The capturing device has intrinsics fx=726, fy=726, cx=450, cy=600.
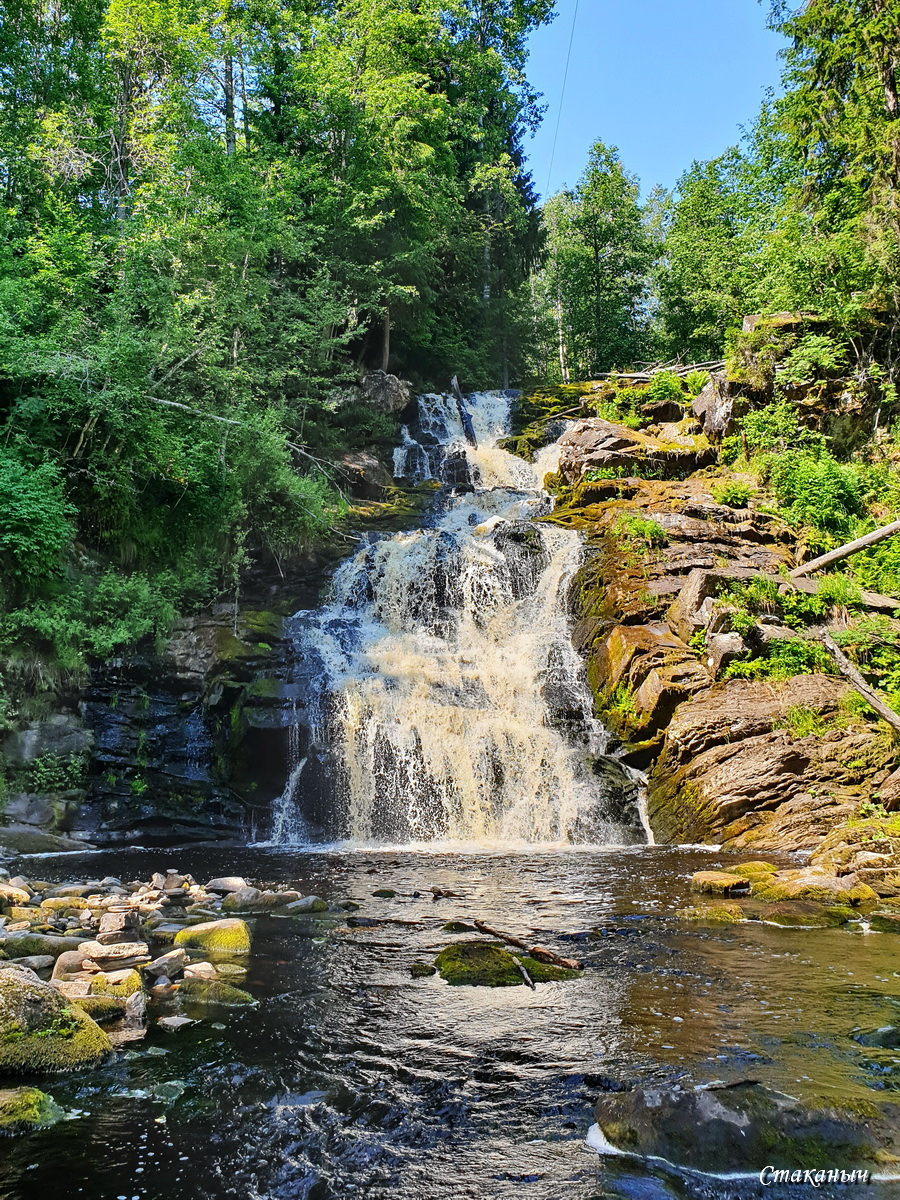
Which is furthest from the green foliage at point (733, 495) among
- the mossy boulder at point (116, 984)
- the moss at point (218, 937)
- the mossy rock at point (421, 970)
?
the mossy boulder at point (116, 984)

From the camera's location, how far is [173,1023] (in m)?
4.96

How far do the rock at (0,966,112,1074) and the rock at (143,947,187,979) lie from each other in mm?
1469

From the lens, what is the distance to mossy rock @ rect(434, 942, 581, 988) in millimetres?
5812

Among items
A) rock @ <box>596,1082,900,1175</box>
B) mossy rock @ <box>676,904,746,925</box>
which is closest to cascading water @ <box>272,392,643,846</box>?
mossy rock @ <box>676,904,746,925</box>

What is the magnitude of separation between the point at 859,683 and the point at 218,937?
1124cm

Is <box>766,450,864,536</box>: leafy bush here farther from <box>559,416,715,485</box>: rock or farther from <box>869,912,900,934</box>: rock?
<box>869,912,900,934</box>: rock

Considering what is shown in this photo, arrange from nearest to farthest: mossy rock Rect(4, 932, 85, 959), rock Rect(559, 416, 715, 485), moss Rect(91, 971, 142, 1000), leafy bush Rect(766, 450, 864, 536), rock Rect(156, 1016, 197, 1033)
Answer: rock Rect(156, 1016, 197, 1033)
moss Rect(91, 971, 142, 1000)
mossy rock Rect(4, 932, 85, 959)
leafy bush Rect(766, 450, 864, 536)
rock Rect(559, 416, 715, 485)

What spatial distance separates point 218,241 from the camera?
1744cm

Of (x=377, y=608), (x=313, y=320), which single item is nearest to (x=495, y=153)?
(x=313, y=320)

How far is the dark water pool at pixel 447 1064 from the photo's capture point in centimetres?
327

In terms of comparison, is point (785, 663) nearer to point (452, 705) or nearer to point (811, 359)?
point (452, 705)

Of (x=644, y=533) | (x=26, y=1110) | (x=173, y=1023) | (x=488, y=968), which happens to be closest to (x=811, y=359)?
(x=644, y=533)

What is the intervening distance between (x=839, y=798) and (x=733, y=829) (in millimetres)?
1682

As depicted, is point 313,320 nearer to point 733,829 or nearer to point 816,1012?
point 733,829
